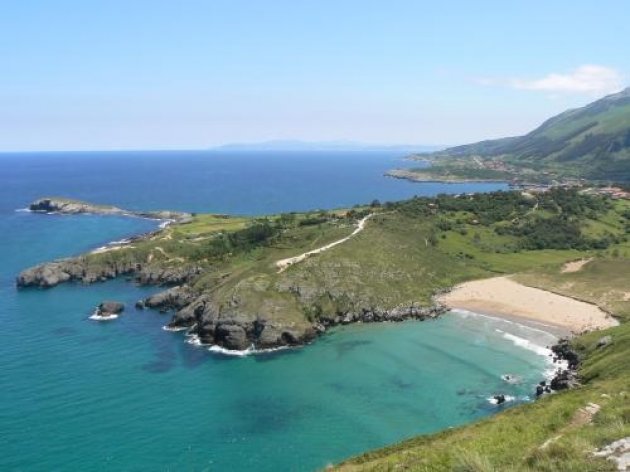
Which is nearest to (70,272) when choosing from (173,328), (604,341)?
(173,328)

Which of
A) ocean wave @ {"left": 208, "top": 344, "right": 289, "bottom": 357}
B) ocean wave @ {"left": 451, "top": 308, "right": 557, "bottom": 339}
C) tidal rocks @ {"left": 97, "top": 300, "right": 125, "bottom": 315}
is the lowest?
ocean wave @ {"left": 208, "top": 344, "right": 289, "bottom": 357}

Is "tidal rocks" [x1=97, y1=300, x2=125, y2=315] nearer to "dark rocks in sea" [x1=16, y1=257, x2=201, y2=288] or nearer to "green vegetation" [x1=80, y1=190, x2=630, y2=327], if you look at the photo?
"green vegetation" [x1=80, y1=190, x2=630, y2=327]

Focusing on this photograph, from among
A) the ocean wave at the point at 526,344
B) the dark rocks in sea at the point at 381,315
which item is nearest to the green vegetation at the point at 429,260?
the dark rocks in sea at the point at 381,315

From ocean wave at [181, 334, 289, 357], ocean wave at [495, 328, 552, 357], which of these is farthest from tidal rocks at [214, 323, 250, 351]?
ocean wave at [495, 328, 552, 357]

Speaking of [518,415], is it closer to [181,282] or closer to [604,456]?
[604,456]

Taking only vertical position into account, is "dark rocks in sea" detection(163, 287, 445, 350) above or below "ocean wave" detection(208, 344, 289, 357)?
above

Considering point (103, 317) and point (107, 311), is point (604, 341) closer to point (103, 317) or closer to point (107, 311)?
point (103, 317)
